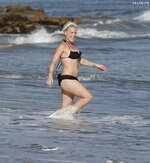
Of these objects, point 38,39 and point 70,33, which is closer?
point 70,33

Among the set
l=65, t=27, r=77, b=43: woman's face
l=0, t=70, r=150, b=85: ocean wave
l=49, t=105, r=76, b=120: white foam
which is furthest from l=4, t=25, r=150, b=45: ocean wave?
l=65, t=27, r=77, b=43: woman's face

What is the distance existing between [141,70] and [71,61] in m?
9.01

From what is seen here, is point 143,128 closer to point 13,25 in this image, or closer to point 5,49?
point 5,49

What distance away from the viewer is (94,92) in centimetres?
1413

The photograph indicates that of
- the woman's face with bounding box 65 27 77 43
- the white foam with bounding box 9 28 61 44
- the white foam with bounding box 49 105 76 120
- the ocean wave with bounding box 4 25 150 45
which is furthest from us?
the ocean wave with bounding box 4 25 150 45

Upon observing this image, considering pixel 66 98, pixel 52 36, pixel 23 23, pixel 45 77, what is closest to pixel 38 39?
pixel 52 36

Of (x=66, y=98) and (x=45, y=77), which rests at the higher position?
(x=66, y=98)

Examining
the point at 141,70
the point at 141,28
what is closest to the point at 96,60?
the point at 141,70

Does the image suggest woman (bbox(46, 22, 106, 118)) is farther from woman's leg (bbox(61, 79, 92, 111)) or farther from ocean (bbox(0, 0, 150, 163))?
ocean (bbox(0, 0, 150, 163))

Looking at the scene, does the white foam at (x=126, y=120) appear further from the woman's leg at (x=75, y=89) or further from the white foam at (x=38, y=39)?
the white foam at (x=38, y=39)

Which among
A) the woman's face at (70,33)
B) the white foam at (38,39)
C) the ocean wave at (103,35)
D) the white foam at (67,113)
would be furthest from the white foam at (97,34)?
the woman's face at (70,33)

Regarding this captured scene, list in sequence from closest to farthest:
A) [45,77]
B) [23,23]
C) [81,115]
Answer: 1. [81,115]
2. [45,77]
3. [23,23]

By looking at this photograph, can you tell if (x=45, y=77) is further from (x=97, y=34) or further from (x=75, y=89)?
(x=97, y=34)

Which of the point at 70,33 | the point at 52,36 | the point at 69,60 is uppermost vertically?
the point at 70,33
